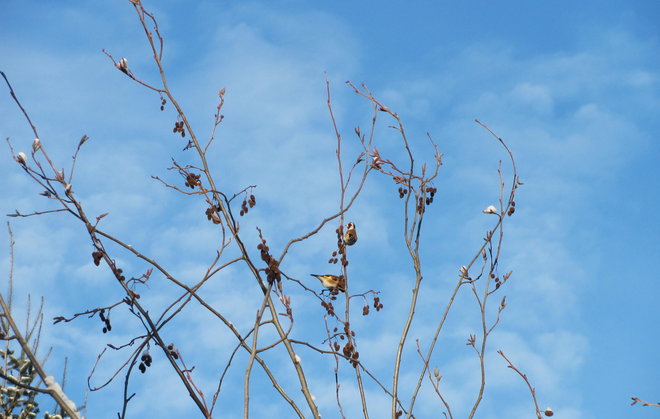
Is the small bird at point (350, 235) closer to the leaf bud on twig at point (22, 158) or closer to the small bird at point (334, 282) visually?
the small bird at point (334, 282)

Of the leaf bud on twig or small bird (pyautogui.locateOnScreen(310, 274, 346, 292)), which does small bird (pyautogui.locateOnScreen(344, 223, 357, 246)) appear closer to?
small bird (pyautogui.locateOnScreen(310, 274, 346, 292))

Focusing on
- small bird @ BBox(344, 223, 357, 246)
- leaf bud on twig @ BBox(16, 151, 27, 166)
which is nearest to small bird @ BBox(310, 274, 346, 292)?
small bird @ BBox(344, 223, 357, 246)

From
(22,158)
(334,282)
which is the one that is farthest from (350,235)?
(22,158)

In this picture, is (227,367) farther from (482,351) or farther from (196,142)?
(482,351)

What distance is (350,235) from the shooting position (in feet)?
10.2

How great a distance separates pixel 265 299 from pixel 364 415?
0.72 metres

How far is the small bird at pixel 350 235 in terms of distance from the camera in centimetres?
312

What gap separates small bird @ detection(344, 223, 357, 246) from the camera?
3123mm

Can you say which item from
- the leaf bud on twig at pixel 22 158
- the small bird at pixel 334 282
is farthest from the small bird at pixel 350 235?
the leaf bud on twig at pixel 22 158

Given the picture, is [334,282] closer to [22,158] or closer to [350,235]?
[350,235]

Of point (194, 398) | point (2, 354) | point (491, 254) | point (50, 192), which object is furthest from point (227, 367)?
point (2, 354)

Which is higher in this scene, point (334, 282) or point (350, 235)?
point (350, 235)

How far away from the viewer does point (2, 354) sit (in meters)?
5.21

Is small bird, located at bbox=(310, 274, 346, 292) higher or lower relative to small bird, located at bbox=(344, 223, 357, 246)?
lower
